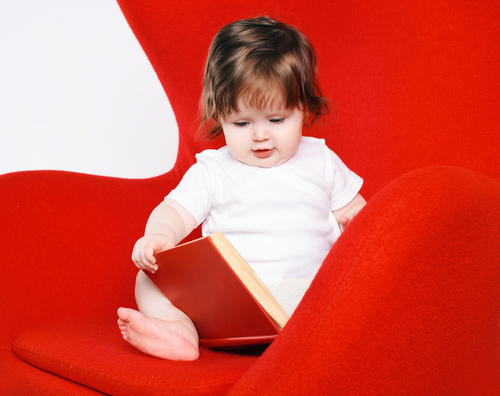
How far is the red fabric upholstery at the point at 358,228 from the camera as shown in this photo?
50cm

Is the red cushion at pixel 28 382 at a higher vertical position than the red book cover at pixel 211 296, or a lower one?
lower

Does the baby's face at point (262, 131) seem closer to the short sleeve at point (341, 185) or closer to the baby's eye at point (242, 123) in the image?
the baby's eye at point (242, 123)

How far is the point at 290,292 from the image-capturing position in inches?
28.7

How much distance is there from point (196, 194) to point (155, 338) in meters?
0.33

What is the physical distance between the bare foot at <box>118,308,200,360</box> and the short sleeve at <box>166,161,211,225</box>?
0.28 meters

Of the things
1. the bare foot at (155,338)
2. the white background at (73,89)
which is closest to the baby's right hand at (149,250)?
the bare foot at (155,338)

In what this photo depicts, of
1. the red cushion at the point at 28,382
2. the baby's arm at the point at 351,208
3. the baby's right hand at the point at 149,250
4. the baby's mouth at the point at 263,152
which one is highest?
the baby's mouth at the point at 263,152

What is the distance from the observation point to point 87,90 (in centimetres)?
164

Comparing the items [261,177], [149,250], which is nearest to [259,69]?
[261,177]

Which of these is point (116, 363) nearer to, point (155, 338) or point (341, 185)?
point (155, 338)

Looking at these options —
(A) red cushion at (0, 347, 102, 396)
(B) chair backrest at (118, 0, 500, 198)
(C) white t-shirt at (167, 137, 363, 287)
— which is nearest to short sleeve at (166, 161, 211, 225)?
(C) white t-shirt at (167, 137, 363, 287)

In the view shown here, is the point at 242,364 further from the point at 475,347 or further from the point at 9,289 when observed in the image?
the point at 9,289

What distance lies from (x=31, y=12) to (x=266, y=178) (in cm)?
113

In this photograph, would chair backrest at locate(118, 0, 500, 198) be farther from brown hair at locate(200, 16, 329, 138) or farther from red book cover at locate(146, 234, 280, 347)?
red book cover at locate(146, 234, 280, 347)
